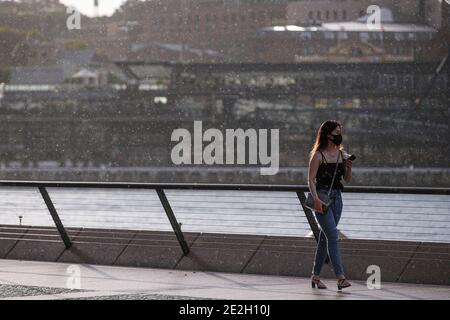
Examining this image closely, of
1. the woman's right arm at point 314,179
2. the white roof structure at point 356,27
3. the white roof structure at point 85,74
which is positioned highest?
the woman's right arm at point 314,179

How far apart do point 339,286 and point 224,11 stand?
120 meters

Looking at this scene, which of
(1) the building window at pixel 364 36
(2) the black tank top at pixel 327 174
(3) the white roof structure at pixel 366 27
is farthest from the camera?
(1) the building window at pixel 364 36

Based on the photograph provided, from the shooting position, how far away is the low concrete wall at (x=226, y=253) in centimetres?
1016

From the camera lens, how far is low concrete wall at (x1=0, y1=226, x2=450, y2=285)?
1016 centimetres

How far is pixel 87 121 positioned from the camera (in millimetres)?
129000

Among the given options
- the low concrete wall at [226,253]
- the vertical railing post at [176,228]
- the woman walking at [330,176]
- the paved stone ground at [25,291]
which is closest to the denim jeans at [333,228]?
the woman walking at [330,176]

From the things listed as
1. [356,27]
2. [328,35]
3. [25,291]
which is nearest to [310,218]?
[25,291]

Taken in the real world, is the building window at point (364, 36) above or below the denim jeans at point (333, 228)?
below

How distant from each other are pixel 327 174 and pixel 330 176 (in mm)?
29

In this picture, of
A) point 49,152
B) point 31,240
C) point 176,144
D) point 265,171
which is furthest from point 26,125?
point 31,240

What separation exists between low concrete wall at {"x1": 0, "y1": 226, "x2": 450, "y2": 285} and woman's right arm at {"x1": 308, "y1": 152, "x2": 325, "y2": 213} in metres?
1.20

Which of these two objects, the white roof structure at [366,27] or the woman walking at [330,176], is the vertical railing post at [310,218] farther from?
the white roof structure at [366,27]

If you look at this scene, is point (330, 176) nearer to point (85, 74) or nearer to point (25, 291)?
point (25, 291)

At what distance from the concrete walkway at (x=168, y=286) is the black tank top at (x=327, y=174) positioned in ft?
2.60
